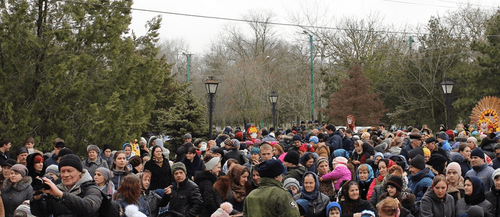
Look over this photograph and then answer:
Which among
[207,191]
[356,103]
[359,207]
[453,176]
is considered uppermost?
[356,103]

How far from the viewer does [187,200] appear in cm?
784

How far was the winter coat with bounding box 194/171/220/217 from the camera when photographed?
788cm

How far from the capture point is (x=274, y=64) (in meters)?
55.2

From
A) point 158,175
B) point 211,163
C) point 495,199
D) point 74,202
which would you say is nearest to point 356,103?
point 158,175

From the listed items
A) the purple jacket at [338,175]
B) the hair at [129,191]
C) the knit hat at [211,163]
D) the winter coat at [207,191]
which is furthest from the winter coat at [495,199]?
the hair at [129,191]

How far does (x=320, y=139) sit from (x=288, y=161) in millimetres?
6806

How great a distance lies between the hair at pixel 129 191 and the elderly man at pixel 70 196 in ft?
5.62

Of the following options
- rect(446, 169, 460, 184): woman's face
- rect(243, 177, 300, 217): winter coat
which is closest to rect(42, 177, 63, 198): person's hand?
rect(243, 177, 300, 217): winter coat

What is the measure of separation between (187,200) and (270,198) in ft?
9.42

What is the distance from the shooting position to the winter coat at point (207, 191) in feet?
25.8

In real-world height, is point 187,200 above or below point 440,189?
below

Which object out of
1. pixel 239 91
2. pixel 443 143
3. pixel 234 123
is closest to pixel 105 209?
pixel 443 143

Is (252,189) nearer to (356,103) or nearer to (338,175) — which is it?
(338,175)

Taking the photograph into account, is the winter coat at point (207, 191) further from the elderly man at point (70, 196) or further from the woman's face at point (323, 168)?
the elderly man at point (70, 196)
